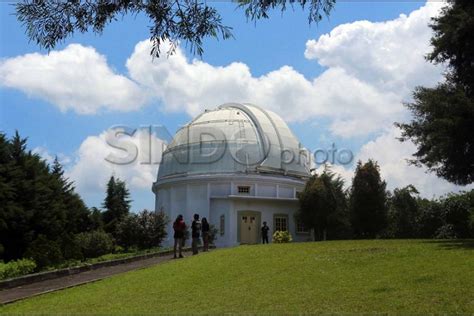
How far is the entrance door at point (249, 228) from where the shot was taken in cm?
4062

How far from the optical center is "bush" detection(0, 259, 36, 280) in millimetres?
16969

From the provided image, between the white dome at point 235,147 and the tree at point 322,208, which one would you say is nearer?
the tree at point 322,208

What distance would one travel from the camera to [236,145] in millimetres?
42125

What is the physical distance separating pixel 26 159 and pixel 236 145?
1869 cm

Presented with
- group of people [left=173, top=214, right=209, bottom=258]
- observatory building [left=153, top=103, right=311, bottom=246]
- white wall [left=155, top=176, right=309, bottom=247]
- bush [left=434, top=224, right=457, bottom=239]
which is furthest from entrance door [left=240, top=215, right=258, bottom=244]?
group of people [left=173, top=214, right=209, bottom=258]

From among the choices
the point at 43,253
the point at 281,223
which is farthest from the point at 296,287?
the point at 281,223

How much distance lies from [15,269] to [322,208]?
2424cm

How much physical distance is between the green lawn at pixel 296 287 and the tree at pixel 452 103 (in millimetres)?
5034

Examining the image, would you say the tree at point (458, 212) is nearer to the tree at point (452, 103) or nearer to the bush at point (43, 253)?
the tree at point (452, 103)

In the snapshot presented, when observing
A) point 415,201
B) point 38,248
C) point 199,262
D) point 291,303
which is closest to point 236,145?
point 415,201

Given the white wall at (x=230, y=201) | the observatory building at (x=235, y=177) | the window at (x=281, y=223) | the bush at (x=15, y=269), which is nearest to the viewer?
the bush at (x=15, y=269)

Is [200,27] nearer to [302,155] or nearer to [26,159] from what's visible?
[26,159]

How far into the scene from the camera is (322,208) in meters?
38.1

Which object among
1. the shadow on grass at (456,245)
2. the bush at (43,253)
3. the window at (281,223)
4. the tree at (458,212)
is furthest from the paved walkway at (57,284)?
the tree at (458,212)
